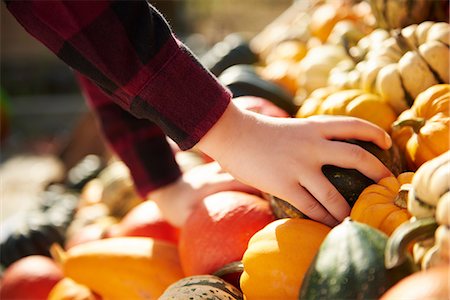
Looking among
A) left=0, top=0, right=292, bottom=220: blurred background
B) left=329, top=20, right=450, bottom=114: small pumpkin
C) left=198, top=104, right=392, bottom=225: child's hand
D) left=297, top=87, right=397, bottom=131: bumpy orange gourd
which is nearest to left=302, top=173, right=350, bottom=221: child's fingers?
left=198, top=104, right=392, bottom=225: child's hand

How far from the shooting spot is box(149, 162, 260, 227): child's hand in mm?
1575

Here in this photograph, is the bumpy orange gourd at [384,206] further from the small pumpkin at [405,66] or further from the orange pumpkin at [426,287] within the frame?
the small pumpkin at [405,66]

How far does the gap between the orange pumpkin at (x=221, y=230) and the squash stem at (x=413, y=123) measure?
0.33m

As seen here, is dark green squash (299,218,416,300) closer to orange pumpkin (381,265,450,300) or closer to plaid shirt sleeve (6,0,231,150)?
orange pumpkin (381,265,450,300)

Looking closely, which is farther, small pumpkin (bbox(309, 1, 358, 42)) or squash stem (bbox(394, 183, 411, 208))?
small pumpkin (bbox(309, 1, 358, 42))

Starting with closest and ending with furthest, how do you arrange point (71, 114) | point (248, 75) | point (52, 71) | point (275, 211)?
point (275, 211), point (248, 75), point (71, 114), point (52, 71)

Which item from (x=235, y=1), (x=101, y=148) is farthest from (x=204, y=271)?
(x=235, y=1)

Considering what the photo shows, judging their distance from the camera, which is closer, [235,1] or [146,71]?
[146,71]

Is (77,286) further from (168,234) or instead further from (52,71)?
(52,71)

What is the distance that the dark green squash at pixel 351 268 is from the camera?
0.85m

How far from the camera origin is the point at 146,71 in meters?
1.13

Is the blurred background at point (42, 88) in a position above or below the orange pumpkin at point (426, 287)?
below

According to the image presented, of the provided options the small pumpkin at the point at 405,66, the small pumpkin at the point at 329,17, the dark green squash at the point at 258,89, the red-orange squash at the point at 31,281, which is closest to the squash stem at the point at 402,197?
the small pumpkin at the point at 405,66

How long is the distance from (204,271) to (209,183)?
0.35m
